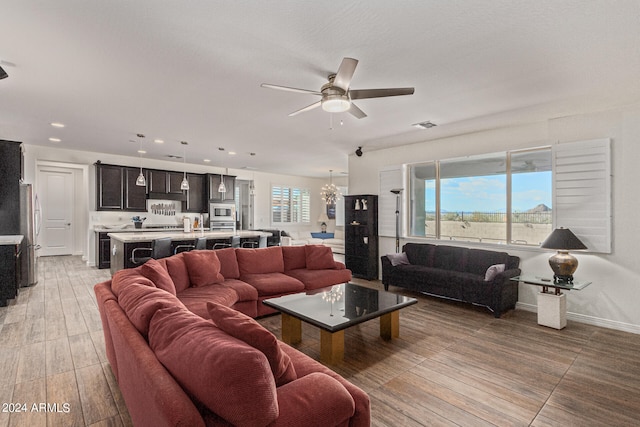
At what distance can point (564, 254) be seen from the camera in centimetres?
391

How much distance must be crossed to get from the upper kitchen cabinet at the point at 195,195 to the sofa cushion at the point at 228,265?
A: 4978 mm

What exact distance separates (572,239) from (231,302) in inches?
159

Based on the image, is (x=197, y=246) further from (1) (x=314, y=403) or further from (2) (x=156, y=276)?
(1) (x=314, y=403)

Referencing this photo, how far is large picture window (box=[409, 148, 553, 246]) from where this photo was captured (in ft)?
15.2

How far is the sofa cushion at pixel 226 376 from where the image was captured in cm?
113

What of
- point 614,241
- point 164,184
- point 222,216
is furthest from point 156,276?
point 222,216

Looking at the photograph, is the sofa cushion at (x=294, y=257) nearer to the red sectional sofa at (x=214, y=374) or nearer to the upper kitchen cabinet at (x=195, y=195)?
the red sectional sofa at (x=214, y=374)

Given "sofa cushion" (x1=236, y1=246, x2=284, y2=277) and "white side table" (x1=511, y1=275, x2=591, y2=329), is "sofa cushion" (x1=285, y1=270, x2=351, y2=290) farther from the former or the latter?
"white side table" (x1=511, y1=275, x2=591, y2=329)

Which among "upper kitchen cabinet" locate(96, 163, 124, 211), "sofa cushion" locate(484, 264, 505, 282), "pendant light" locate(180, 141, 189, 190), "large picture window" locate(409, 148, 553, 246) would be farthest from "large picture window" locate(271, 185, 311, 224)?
"sofa cushion" locate(484, 264, 505, 282)

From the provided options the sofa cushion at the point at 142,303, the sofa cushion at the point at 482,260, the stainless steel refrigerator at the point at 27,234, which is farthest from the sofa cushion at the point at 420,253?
the stainless steel refrigerator at the point at 27,234

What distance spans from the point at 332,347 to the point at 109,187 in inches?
279

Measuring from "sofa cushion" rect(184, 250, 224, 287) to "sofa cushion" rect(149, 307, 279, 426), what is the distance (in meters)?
2.53

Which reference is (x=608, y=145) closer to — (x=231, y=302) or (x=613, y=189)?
(x=613, y=189)

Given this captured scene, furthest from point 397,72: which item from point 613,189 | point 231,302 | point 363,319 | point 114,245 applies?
point 114,245
